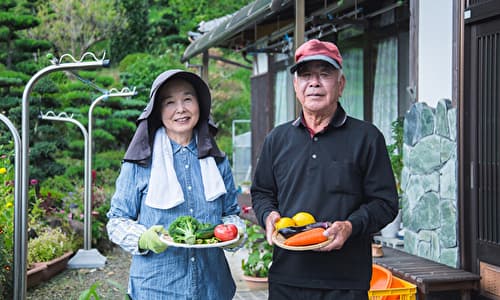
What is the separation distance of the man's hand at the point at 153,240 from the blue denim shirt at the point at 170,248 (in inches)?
1.7

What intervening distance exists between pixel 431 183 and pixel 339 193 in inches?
103

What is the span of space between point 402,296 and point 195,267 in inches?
73.9

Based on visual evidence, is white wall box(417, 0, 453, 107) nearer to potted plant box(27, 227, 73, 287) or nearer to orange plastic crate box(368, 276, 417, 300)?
orange plastic crate box(368, 276, 417, 300)

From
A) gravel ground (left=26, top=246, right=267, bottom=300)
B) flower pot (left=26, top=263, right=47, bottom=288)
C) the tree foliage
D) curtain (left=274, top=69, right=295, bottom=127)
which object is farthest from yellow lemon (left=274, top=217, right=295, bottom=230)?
the tree foliage

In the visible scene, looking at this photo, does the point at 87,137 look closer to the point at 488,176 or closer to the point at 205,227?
the point at 488,176

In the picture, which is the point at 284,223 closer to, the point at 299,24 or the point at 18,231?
the point at 18,231

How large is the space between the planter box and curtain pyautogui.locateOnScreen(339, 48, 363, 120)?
3785 mm

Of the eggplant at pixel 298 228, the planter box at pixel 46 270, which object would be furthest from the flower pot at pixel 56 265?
the eggplant at pixel 298 228

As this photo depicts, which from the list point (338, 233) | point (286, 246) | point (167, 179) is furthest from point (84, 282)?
point (338, 233)

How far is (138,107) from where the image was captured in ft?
50.0

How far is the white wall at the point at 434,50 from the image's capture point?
4.86 meters

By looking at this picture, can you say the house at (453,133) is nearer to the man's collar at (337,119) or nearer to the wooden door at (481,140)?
the wooden door at (481,140)

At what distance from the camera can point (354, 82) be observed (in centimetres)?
836

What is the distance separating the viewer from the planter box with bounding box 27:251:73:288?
21.6 ft
